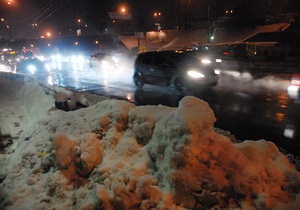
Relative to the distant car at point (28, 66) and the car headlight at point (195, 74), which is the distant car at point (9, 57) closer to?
the distant car at point (28, 66)

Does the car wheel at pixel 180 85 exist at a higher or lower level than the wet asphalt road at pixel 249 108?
higher

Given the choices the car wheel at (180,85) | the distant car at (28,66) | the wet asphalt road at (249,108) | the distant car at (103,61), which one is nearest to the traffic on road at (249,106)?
the wet asphalt road at (249,108)

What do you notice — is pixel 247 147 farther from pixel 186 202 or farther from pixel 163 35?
pixel 163 35

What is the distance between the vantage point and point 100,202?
3529mm

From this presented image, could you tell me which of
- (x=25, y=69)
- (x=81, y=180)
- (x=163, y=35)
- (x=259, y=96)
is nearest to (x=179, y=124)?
(x=81, y=180)

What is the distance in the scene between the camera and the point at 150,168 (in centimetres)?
391

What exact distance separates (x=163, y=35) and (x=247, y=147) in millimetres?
52929

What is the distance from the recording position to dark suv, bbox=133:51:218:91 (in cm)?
1123

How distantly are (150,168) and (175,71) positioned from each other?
8.27m

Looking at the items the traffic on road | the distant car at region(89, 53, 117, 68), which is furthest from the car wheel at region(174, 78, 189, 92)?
the distant car at region(89, 53, 117, 68)

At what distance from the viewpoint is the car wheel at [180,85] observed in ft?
37.7

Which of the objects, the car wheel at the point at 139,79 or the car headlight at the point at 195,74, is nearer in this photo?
the car headlight at the point at 195,74

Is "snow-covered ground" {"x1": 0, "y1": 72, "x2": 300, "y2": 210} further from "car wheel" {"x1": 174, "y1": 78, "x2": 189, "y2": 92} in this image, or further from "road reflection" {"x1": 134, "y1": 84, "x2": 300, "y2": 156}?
"car wheel" {"x1": 174, "y1": 78, "x2": 189, "y2": 92}

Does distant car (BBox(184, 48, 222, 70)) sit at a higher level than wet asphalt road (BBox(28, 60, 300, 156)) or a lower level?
higher
